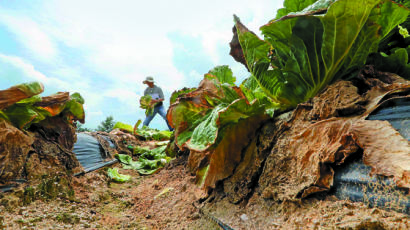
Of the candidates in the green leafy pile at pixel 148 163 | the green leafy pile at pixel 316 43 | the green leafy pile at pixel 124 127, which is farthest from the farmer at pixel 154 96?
the green leafy pile at pixel 316 43

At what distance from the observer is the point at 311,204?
77 cm

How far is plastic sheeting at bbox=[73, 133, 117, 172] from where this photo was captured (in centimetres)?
310

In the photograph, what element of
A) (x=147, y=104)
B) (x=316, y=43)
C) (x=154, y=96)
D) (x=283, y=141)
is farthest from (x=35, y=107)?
(x=154, y=96)

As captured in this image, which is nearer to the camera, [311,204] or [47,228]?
[311,204]

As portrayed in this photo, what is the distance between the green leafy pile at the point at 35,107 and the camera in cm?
173

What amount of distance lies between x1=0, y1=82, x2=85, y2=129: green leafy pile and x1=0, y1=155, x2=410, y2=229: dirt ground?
663 millimetres

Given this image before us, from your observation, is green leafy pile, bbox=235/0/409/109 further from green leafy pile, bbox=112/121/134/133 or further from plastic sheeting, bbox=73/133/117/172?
green leafy pile, bbox=112/121/134/133

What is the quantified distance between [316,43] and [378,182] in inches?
26.3

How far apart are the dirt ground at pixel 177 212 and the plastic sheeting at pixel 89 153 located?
742 millimetres

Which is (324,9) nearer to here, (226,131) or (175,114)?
(226,131)

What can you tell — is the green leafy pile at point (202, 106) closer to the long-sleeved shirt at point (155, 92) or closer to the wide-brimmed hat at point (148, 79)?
the long-sleeved shirt at point (155, 92)

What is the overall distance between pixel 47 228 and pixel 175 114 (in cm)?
107

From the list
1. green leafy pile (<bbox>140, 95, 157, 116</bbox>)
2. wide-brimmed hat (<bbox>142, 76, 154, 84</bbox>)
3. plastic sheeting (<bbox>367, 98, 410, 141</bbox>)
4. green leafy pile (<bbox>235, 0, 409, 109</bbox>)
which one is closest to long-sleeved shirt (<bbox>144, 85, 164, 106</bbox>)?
wide-brimmed hat (<bbox>142, 76, 154, 84</bbox>)

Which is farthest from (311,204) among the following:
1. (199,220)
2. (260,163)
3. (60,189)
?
(60,189)
